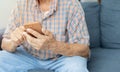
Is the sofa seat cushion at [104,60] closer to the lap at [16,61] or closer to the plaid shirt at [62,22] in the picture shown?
the plaid shirt at [62,22]

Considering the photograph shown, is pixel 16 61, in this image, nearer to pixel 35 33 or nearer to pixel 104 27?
pixel 35 33

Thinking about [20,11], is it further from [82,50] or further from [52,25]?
[82,50]

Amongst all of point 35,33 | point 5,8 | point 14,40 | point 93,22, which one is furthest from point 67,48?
point 5,8

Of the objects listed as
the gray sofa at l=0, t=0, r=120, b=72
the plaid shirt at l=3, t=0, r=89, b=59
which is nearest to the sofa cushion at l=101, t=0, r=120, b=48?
the gray sofa at l=0, t=0, r=120, b=72

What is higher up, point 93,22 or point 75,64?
point 93,22

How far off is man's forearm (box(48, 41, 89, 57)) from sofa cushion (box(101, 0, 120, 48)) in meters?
0.47

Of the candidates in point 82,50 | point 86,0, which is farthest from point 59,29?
point 86,0

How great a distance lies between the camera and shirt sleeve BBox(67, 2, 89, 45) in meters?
1.48

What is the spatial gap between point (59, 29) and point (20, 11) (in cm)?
32

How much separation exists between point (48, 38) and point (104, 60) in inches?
19.6

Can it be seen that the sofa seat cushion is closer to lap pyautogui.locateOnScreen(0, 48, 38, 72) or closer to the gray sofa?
the gray sofa

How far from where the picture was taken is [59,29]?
1.52 meters

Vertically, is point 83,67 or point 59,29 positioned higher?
point 59,29

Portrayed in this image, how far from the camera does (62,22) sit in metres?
1.52
